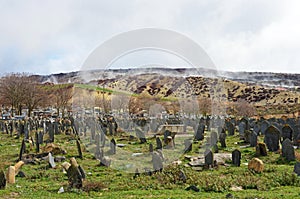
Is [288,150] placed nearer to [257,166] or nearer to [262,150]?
[262,150]

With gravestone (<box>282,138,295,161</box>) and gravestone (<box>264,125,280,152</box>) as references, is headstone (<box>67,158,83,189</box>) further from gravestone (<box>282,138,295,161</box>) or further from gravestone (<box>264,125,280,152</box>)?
gravestone (<box>264,125,280,152</box>)

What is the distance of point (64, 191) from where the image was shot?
9.76 metres

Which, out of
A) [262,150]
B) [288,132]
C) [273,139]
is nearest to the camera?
[262,150]

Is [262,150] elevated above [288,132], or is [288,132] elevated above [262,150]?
[288,132]

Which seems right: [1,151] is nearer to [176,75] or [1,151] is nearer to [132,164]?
[132,164]

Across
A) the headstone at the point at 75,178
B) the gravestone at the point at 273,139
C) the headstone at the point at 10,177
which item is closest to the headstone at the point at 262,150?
the gravestone at the point at 273,139

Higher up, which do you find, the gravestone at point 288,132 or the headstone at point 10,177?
the gravestone at point 288,132

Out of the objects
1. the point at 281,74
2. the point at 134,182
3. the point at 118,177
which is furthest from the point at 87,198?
the point at 281,74

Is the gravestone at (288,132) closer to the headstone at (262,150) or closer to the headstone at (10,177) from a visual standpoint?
the headstone at (262,150)

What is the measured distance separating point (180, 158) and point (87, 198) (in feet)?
23.2

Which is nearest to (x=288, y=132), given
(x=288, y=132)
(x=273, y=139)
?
(x=288, y=132)

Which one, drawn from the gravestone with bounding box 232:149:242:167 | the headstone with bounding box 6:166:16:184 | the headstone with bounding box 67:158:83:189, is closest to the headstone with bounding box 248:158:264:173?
the gravestone with bounding box 232:149:242:167

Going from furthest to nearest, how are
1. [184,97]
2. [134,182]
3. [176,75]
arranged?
1. [176,75]
2. [184,97]
3. [134,182]

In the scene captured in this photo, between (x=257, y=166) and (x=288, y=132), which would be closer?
(x=257, y=166)
